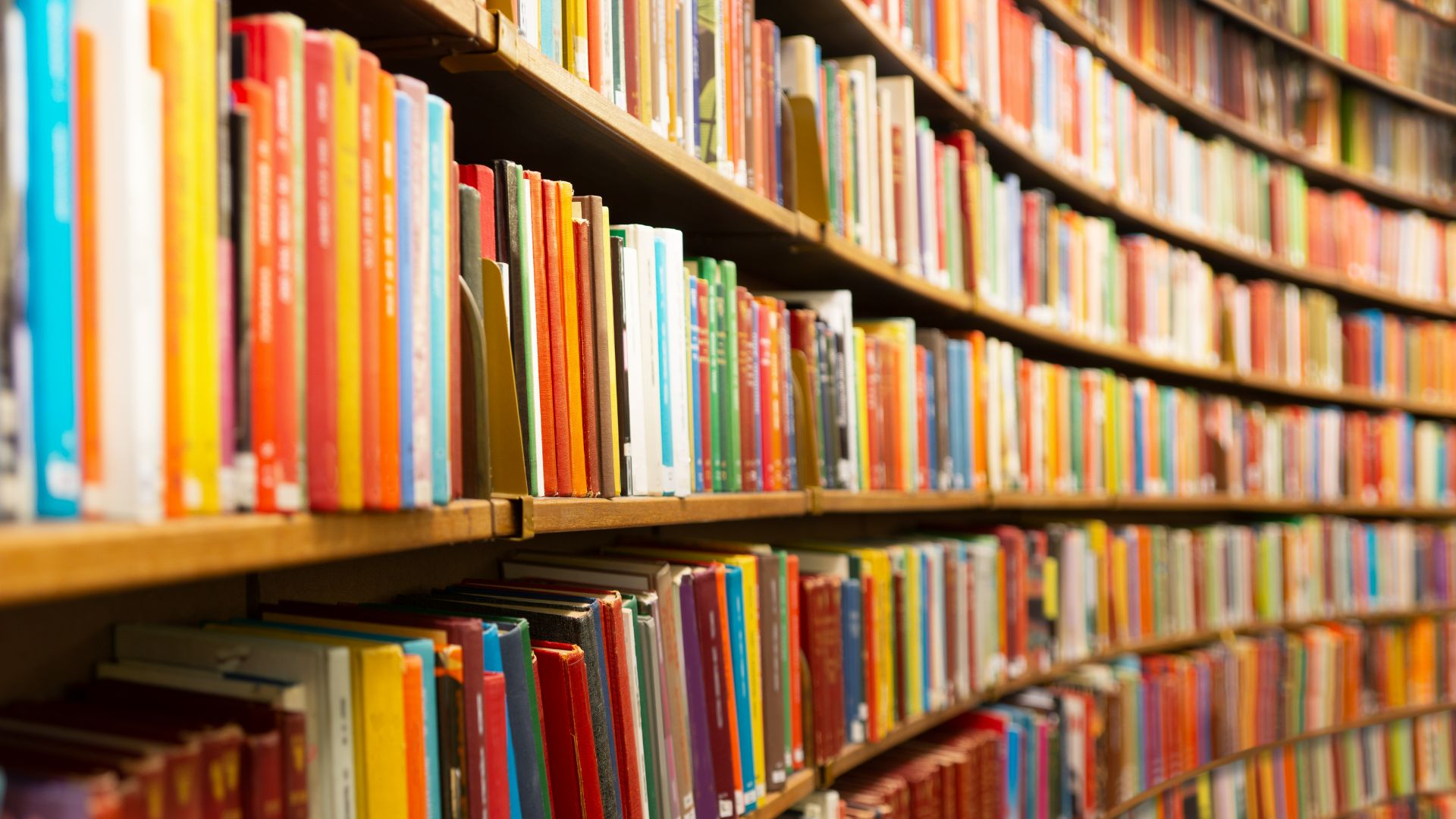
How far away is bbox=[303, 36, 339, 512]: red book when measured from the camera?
2.57 ft

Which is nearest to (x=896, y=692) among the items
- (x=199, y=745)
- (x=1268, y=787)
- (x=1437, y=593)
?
(x=199, y=745)

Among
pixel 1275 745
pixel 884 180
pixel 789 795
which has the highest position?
pixel 884 180

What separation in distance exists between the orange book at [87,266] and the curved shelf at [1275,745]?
2.67 m

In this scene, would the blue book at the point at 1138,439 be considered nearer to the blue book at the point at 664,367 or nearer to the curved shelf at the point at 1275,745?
the curved shelf at the point at 1275,745

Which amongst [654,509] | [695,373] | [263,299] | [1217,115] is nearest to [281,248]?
[263,299]

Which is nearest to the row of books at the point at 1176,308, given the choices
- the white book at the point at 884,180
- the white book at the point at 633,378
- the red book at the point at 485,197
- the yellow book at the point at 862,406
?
the white book at the point at 884,180

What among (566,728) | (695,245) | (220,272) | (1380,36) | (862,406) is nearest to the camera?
(220,272)

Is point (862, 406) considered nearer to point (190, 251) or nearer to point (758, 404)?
point (758, 404)

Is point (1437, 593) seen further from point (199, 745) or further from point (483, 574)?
point (199, 745)

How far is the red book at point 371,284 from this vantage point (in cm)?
83

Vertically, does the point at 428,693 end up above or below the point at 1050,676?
above

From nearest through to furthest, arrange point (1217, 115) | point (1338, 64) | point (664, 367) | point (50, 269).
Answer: point (50, 269) → point (664, 367) → point (1217, 115) → point (1338, 64)

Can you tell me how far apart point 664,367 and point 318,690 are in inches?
24.7

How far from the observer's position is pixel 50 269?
60 cm
